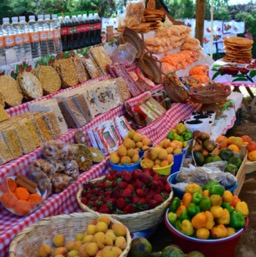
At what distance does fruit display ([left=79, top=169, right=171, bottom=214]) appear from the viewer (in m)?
2.63

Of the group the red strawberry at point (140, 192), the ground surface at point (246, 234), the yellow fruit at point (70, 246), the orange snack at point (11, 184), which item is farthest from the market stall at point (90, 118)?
the ground surface at point (246, 234)

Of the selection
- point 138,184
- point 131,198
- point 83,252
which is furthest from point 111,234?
point 138,184

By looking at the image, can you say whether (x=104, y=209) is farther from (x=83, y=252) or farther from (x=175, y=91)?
(x=175, y=91)

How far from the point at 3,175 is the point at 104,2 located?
26.7 ft

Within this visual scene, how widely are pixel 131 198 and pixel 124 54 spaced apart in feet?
9.19

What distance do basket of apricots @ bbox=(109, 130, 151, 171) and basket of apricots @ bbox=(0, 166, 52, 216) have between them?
76 centimetres

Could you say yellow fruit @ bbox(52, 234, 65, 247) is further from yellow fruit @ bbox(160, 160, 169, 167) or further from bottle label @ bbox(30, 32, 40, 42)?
bottle label @ bbox(30, 32, 40, 42)

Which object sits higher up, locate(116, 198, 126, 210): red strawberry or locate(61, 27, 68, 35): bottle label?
locate(61, 27, 68, 35): bottle label

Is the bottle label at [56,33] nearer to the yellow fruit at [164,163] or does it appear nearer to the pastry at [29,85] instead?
the pastry at [29,85]

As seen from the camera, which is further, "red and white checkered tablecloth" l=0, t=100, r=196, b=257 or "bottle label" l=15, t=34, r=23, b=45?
"bottle label" l=15, t=34, r=23, b=45

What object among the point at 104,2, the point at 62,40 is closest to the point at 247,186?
the point at 62,40

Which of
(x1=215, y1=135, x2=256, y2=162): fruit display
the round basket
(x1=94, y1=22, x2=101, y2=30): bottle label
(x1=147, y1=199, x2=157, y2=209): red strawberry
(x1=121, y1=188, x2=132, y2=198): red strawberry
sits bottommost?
(x1=215, y1=135, x2=256, y2=162): fruit display

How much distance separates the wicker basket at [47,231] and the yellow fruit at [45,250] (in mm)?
58

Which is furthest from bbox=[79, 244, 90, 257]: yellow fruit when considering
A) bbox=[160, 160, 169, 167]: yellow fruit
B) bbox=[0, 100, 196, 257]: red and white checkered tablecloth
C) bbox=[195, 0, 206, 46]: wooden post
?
bbox=[195, 0, 206, 46]: wooden post
